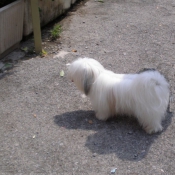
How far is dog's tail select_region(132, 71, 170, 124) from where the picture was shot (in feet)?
12.9

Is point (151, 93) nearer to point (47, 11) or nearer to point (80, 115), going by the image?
point (80, 115)

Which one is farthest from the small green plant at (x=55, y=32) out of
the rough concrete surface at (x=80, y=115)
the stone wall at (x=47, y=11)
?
the stone wall at (x=47, y=11)

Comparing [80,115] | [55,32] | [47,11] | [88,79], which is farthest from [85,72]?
[47,11]

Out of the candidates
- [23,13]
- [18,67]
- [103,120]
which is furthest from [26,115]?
[23,13]

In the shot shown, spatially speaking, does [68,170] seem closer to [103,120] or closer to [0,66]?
[103,120]

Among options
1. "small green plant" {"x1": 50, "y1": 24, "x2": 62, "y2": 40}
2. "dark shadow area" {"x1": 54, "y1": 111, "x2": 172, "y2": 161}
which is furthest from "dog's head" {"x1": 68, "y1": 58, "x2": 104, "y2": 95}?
"small green plant" {"x1": 50, "y1": 24, "x2": 62, "y2": 40}

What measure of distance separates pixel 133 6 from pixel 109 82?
15.7 ft

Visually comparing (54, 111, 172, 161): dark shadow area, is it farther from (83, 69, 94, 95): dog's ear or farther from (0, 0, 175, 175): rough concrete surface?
(83, 69, 94, 95): dog's ear

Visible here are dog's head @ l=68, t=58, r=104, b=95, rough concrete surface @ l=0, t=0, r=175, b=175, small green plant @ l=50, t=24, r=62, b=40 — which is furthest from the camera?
small green plant @ l=50, t=24, r=62, b=40

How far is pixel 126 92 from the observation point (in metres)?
4.12

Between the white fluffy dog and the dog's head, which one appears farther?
the dog's head

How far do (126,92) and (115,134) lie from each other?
539 millimetres

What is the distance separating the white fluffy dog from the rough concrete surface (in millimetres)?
226

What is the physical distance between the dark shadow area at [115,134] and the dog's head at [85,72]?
1.57 feet
